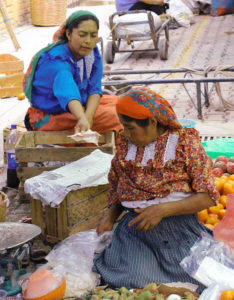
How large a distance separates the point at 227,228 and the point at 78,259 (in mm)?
889

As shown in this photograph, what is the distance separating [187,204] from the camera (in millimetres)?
2832

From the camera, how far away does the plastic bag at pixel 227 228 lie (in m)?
3.15

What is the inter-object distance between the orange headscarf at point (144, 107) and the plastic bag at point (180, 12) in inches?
415

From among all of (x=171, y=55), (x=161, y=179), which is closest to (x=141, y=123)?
(x=161, y=179)

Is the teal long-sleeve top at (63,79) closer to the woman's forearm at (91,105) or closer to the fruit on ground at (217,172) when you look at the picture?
the woman's forearm at (91,105)

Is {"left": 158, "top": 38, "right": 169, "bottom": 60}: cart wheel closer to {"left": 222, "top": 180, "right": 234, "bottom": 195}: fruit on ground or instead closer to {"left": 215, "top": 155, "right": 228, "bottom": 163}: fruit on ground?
{"left": 215, "top": 155, "right": 228, "bottom": 163}: fruit on ground

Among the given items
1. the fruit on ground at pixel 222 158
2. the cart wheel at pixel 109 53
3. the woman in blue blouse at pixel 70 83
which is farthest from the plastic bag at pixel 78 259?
the cart wheel at pixel 109 53

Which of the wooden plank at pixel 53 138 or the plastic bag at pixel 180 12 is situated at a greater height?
the wooden plank at pixel 53 138

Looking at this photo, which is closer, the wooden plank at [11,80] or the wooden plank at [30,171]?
the wooden plank at [30,171]

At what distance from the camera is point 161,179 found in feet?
9.48

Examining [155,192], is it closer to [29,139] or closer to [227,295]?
[227,295]

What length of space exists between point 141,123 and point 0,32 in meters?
10.0

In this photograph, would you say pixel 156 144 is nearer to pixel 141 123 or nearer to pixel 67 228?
pixel 141 123

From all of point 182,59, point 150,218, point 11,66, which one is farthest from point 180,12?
point 150,218
